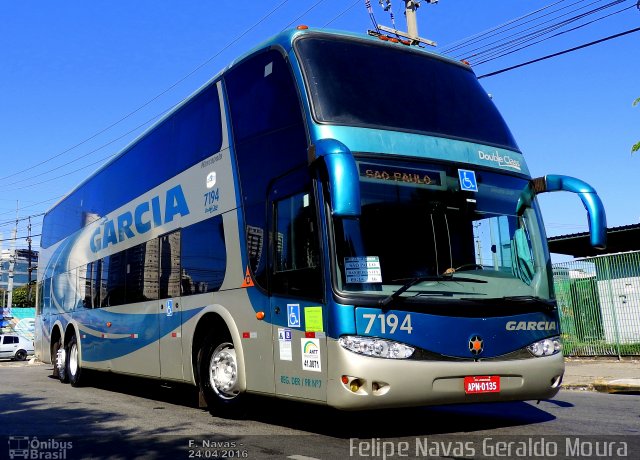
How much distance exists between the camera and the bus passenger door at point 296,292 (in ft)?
20.4

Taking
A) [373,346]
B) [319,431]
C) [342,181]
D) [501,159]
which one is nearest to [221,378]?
[319,431]

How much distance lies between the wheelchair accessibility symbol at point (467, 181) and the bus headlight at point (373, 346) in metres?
1.94

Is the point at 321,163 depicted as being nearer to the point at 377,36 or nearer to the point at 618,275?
the point at 377,36

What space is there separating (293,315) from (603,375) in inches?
355

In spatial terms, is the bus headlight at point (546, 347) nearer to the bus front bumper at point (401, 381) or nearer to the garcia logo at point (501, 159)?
the bus front bumper at point (401, 381)

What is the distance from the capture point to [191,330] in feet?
28.7

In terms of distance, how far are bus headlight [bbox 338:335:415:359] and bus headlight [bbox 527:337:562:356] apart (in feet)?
5.20

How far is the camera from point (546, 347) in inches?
266

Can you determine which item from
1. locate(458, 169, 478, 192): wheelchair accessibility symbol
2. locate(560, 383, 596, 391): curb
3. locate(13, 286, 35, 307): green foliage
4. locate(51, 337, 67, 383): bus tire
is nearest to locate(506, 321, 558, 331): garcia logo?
locate(458, 169, 478, 192): wheelchair accessibility symbol

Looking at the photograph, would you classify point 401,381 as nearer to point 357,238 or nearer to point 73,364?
point 357,238

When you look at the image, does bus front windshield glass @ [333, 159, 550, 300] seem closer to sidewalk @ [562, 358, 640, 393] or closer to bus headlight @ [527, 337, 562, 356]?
bus headlight @ [527, 337, 562, 356]

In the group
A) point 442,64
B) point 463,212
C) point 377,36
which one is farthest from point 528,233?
point 377,36

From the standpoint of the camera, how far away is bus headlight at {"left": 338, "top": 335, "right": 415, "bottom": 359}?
19.3 ft

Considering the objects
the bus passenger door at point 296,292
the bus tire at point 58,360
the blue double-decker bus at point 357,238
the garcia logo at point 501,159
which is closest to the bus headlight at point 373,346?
the blue double-decker bus at point 357,238
